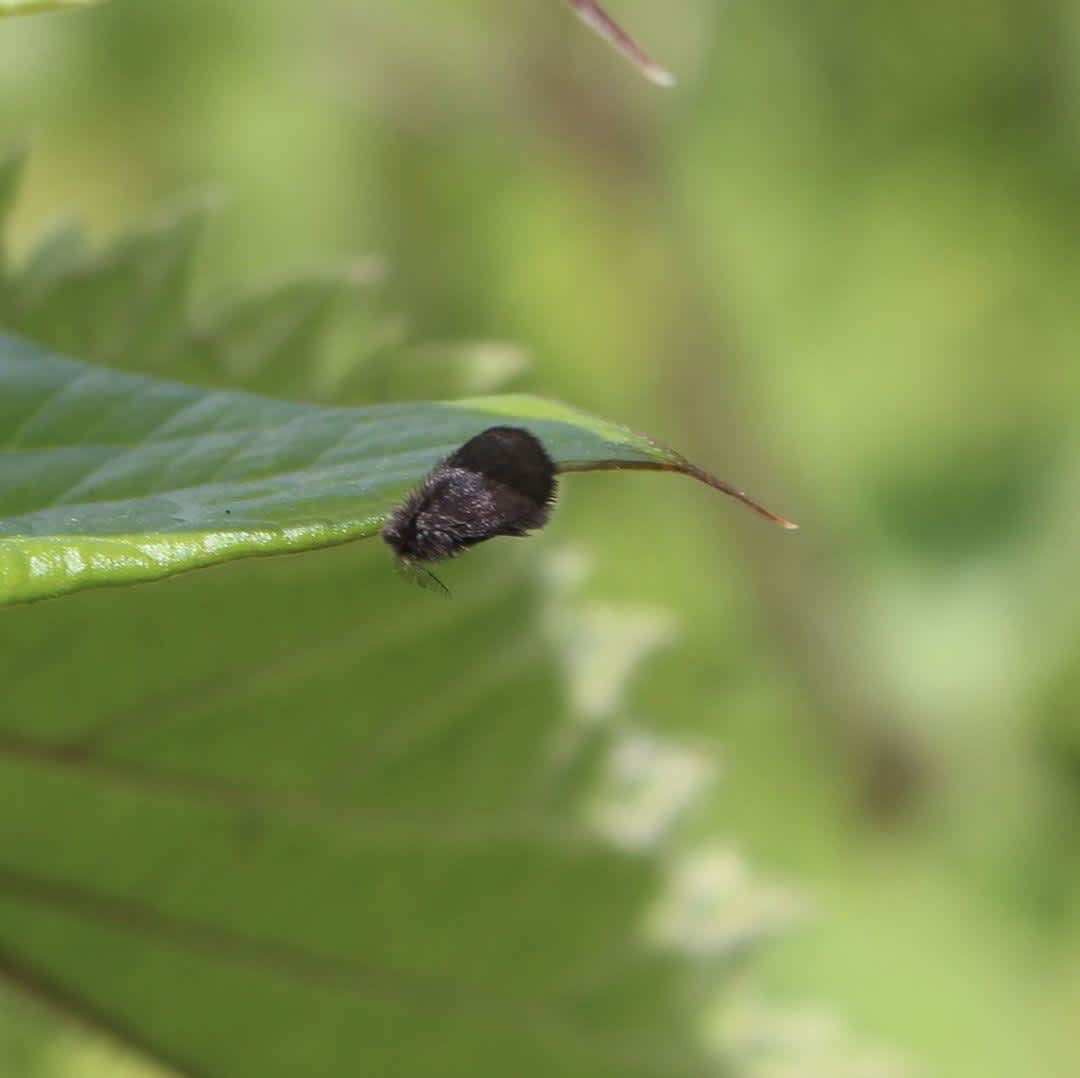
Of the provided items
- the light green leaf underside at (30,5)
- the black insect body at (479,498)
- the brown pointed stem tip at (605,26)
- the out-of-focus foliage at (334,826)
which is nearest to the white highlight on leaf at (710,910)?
the out-of-focus foliage at (334,826)

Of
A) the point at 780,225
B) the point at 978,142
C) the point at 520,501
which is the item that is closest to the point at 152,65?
the point at 780,225

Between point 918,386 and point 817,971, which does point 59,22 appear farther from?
point 817,971

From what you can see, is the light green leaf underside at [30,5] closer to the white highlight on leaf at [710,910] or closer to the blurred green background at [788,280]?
the white highlight on leaf at [710,910]

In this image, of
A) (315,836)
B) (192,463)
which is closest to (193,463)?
(192,463)

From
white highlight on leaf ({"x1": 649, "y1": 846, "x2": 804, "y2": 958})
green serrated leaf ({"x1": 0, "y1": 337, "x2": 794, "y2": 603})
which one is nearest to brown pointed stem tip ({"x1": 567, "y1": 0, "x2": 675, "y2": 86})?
green serrated leaf ({"x1": 0, "y1": 337, "x2": 794, "y2": 603})

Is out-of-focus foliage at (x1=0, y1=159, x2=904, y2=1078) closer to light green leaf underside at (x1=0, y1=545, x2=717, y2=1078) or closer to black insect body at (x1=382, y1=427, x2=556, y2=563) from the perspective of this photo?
light green leaf underside at (x1=0, y1=545, x2=717, y2=1078)

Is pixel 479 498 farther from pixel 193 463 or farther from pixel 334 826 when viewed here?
pixel 334 826
